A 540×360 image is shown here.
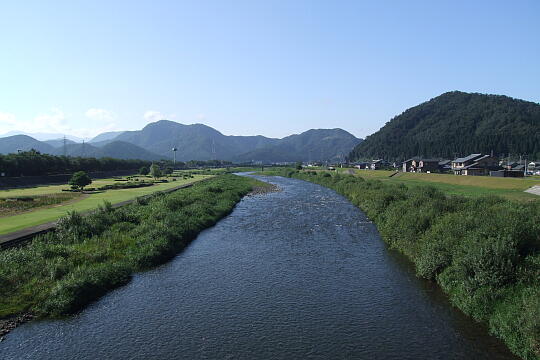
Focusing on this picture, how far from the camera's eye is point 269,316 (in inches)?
791

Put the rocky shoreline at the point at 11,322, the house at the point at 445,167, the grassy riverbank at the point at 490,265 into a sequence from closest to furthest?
1. the grassy riverbank at the point at 490,265
2. the rocky shoreline at the point at 11,322
3. the house at the point at 445,167

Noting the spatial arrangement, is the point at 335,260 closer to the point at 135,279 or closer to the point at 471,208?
the point at 471,208

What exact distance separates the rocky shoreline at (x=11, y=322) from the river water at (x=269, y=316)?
48 cm

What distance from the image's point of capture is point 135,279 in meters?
26.4

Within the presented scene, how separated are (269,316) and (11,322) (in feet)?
44.3

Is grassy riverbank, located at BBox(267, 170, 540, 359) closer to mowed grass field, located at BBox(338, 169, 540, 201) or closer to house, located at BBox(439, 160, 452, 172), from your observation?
mowed grass field, located at BBox(338, 169, 540, 201)

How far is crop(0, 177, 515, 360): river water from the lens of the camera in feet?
54.9

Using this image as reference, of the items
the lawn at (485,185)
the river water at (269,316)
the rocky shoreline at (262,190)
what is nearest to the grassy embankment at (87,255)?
the river water at (269,316)

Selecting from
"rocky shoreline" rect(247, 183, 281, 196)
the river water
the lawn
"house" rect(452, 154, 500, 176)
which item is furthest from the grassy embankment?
"house" rect(452, 154, 500, 176)

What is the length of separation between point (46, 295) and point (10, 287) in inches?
93.7

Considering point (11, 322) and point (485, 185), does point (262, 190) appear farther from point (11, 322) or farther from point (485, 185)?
point (11, 322)

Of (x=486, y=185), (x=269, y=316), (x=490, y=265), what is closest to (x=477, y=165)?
(x=486, y=185)

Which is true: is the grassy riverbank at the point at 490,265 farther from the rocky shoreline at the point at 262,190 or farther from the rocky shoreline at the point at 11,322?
the rocky shoreline at the point at 262,190

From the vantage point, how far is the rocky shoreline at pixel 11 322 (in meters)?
18.1
